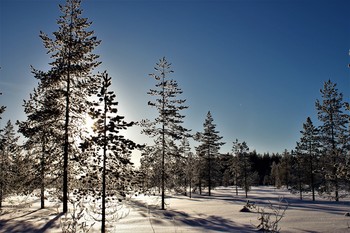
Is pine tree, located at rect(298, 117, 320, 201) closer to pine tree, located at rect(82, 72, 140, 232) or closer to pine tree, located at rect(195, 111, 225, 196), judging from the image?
pine tree, located at rect(195, 111, 225, 196)

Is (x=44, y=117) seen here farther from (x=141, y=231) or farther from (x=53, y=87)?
(x=141, y=231)

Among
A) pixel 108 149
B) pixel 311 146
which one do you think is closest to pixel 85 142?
pixel 108 149

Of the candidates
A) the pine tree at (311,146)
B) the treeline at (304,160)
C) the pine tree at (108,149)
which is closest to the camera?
the pine tree at (108,149)

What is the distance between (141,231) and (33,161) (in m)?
15.0

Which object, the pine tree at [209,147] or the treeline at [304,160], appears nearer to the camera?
the treeline at [304,160]

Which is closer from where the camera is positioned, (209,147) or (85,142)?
(85,142)

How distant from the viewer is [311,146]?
41781mm

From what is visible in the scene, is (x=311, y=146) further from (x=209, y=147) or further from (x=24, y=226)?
(x=24, y=226)

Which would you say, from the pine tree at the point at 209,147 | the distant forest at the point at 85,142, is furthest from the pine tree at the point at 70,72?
the pine tree at the point at 209,147

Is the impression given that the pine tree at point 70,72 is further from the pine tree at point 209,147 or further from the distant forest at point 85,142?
the pine tree at point 209,147

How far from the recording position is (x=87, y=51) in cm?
2127

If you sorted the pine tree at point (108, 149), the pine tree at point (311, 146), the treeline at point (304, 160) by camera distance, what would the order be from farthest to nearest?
the pine tree at point (311, 146) < the treeline at point (304, 160) < the pine tree at point (108, 149)

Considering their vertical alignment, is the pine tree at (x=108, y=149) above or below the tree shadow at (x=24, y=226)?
above

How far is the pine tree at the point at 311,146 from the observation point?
4144 centimetres
